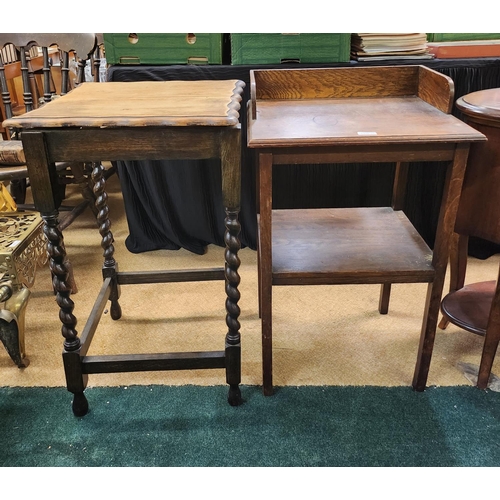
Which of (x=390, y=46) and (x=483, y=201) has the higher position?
(x=390, y=46)

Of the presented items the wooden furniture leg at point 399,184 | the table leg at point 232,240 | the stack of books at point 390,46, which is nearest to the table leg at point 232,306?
the table leg at point 232,240

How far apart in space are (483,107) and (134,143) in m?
0.96

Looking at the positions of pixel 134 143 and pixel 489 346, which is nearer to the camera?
pixel 134 143

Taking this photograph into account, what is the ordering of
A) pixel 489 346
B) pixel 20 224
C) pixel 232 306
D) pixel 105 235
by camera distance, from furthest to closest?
1. pixel 20 224
2. pixel 105 235
3. pixel 489 346
4. pixel 232 306

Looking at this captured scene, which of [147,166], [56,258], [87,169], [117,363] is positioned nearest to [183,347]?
[117,363]

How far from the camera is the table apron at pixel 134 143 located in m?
1.23

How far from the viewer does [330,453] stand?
55.2 inches

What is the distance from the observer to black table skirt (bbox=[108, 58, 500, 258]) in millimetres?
2369

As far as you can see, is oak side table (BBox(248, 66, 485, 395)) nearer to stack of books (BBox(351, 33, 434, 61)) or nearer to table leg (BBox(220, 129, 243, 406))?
table leg (BBox(220, 129, 243, 406))

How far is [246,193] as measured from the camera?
2.40m

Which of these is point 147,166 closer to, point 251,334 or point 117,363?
point 251,334

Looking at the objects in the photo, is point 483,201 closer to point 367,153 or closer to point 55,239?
point 367,153

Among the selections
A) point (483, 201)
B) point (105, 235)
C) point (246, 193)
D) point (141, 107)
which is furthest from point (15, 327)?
point (483, 201)

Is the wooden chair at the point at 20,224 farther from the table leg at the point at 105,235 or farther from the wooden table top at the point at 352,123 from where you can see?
the wooden table top at the point at 352,123
